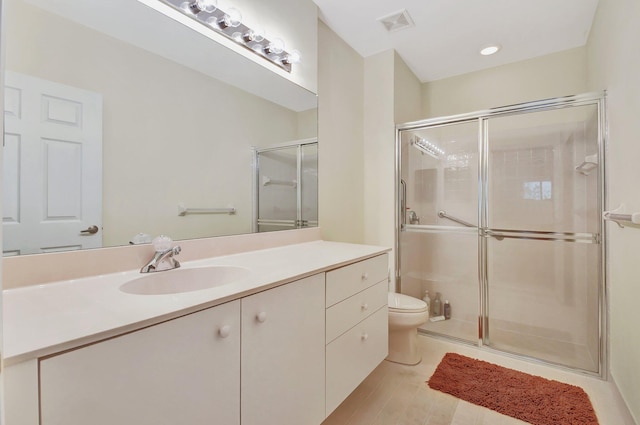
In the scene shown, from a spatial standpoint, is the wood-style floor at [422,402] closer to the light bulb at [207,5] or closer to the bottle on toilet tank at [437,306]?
the bottle on toilet tank at [437,306]

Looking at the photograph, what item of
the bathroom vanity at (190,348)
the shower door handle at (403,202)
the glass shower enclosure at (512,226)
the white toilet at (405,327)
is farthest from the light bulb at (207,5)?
the white toilet at (405,327)

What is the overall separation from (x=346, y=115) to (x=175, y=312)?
206 centimetres

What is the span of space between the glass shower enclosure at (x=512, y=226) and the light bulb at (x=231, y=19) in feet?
5.13

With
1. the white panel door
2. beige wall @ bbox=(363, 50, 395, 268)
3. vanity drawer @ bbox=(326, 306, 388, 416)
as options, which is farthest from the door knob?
beige wall @ bbox=(363, 50, 395, 268)

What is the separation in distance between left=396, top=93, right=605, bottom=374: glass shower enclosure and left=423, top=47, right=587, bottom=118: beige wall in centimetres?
56

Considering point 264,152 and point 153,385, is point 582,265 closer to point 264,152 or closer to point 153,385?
→ point 264,152

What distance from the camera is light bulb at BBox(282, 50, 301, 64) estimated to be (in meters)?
1.77

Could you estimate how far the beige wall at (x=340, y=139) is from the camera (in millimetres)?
2131

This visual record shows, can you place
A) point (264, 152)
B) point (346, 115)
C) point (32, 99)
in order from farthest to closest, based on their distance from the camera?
1. point (346, 115)
2. point (264, 152)
3. point (32, 99)

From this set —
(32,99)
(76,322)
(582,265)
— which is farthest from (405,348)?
(32,99)

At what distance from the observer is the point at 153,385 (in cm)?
68

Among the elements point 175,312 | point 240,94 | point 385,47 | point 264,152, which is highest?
point 385,47

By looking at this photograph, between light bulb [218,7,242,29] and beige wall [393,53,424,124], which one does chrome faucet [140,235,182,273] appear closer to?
light bulb [218,7,242,29]

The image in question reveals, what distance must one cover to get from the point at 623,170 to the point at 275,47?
1991 mm
